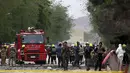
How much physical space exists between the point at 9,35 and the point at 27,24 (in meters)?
3.67

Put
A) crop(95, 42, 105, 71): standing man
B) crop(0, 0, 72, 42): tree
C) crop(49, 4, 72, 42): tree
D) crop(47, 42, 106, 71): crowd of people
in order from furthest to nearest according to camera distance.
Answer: crop(49, 4, 72, 42): tree
crop(0, 0, 72, 42): tree
crop(47, 42, 106, 71): crowd of people
crop(95, 42, 105, 71): standing man

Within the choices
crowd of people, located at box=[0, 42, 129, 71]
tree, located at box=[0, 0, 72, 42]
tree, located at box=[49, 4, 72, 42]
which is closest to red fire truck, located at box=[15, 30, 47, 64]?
crowd of people, located at box=[0, 42, 129, 71]

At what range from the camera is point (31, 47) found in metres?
36.1

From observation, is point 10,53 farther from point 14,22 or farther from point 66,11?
point 66,11

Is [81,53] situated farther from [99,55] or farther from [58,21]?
[58,21]

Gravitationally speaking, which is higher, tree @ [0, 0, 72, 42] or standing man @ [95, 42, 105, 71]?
tree @ [0, 0, 72, 42]

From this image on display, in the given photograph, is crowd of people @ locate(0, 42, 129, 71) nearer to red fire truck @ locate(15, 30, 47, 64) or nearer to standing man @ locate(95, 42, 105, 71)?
standing man @ locate(95, 42, 105, 71)

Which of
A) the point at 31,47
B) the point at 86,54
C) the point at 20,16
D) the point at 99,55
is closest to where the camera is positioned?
the point at 99,55

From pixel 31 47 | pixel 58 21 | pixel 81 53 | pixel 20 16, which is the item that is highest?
pixel 58 21

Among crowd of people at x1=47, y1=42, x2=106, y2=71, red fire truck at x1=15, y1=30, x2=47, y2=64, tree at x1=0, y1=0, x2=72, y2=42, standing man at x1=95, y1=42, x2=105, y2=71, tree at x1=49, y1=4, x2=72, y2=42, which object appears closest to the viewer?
standing man at x1=95, y1=42, x2=105, y2=71

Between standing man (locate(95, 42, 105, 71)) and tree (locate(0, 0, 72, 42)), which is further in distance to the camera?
tree (locate(0, 0, 72, 42))

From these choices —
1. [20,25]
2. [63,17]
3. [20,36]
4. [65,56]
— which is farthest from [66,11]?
[65,56]

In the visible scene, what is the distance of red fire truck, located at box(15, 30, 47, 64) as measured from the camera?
36062 mm

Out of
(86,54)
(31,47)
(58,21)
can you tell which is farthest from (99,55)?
(58,21)
